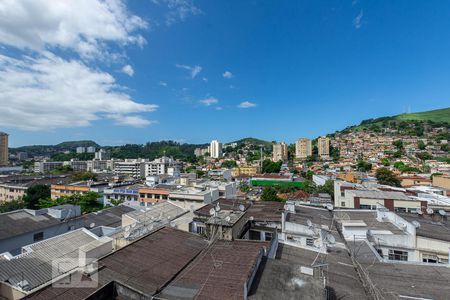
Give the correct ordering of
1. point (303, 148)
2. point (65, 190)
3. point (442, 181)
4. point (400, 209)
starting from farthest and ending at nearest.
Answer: point (303, 148) < point (65, 190) < point (442, 181) < point (400, 209)


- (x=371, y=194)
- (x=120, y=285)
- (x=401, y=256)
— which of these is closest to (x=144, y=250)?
(x=120, y=285)

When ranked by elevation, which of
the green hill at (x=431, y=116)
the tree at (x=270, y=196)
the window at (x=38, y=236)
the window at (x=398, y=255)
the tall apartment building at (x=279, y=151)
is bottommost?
the tree at (x=270, y=196)

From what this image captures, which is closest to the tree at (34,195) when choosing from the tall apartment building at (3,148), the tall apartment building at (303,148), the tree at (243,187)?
the tree at (243,187)

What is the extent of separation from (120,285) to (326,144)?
134187mm

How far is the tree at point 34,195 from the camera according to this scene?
41.2m

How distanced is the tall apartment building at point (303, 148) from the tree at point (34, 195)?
394 feet

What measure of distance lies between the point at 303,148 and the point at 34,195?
405ft

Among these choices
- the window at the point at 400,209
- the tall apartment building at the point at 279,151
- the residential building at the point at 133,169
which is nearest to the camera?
the window at the point at 400,209

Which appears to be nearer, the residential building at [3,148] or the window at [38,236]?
the window at [38,236]

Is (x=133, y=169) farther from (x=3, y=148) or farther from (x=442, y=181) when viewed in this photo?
(x=442, y=181)

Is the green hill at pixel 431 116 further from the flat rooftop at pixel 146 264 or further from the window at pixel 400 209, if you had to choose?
the flat rooftop at pixel 146 264

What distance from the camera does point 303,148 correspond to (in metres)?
134

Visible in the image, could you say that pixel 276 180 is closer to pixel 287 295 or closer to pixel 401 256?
pixel 401 256

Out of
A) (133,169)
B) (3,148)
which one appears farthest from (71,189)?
(3,148)
